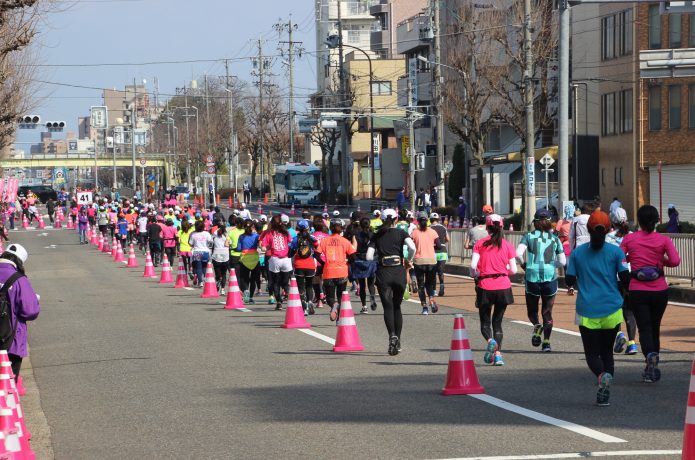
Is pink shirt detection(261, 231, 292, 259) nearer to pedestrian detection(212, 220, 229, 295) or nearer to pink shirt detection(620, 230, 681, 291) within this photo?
pedestrian detection(212, 220, 229, 295)

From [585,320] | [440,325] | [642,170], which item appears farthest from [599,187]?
[585,320]

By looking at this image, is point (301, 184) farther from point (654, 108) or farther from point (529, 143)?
point (529, 143)

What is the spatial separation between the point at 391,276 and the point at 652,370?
401 cm

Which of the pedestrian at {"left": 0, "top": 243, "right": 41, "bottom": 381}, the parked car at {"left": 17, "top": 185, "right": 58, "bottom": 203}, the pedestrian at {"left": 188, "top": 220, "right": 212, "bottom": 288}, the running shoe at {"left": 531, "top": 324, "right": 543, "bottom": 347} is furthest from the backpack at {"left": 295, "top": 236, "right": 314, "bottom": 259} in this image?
the parked car at {"left": 17, "top": 185, "right": 58, "bottom": 203}

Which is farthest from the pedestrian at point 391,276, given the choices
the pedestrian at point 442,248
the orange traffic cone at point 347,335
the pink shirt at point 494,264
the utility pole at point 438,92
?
the utility pole at point 438,92

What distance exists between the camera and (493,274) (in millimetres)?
13680

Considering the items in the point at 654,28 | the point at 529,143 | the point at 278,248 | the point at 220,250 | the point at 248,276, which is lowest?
the point at 248,276

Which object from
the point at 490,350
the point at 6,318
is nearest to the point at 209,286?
the point at 490,350

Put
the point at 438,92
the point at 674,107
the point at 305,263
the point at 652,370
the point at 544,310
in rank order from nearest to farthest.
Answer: the point at 652,370 → the point at 544,310 → the point at 305,263 → the point at 674,107 → the point at 438,92

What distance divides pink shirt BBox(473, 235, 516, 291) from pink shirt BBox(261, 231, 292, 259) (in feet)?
28.3

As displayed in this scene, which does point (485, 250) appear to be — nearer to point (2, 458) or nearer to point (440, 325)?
point (440, 325)

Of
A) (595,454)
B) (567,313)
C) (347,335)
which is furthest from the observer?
(567,313)

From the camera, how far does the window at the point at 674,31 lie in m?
44.1

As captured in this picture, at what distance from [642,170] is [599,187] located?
216 inches
